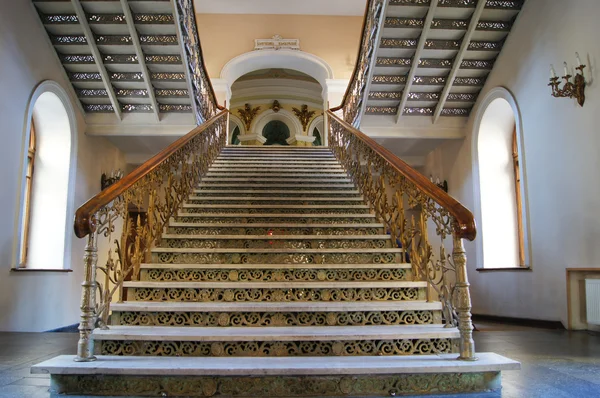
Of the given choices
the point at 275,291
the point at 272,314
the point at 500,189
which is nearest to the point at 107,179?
the point at 275,291

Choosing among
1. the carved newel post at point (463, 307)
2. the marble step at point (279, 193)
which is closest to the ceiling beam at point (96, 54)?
the marble step at point (279, 193)

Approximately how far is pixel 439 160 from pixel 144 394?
8260 millimetres

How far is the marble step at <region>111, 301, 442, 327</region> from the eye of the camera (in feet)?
12.1

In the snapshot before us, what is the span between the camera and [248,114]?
1742 cm

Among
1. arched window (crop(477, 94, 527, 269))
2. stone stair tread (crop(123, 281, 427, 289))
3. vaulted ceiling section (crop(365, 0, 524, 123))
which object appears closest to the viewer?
stone stair tread (crop(123, 281, 427, 289))

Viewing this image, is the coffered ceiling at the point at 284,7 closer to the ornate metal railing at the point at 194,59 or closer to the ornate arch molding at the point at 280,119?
the ornate metal railing at the point at 194,59

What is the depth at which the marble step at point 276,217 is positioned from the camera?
574 cm

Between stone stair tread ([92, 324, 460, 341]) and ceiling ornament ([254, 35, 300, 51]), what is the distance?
31.7ft

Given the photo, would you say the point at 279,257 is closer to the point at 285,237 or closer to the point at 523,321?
the point at 285,237

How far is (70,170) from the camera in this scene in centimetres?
763

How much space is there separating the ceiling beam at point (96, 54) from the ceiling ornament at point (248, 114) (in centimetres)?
922

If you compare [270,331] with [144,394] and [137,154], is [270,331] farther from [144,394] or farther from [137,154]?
[137,154]

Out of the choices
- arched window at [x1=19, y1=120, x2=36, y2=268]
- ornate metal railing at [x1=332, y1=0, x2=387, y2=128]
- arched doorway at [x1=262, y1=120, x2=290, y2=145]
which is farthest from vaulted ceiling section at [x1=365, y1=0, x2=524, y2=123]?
arched doorway at [x1=262, y1=120, x2=290, y2=145]

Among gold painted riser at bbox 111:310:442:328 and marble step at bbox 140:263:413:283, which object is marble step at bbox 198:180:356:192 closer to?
marble step at bbox 140:263:413:283
